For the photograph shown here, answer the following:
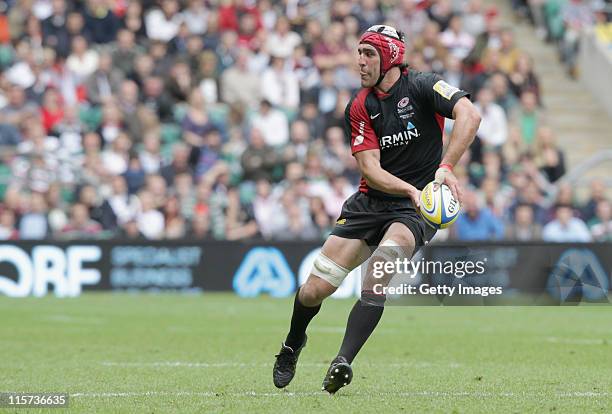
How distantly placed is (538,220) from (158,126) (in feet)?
21.4

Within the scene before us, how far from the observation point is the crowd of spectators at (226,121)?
19.6 meters

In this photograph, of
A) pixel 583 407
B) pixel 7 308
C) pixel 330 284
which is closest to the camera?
pixel 583 407

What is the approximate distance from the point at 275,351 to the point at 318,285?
11.2 ft

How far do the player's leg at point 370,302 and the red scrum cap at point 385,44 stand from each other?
1081 millimetres

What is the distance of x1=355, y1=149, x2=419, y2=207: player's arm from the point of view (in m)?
8.27

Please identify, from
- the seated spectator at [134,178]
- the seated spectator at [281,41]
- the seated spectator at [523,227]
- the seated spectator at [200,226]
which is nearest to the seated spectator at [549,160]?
the seated spectator at [523,227]

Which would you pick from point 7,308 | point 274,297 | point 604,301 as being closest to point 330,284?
point 604,301

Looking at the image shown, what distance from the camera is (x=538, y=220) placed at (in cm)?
1984

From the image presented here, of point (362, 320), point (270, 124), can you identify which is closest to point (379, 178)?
point (362, 320)

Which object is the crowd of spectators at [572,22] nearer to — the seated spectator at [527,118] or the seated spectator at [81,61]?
the seated spectator at [527,118]

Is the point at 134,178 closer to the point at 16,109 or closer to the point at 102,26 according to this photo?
the point at 16,109

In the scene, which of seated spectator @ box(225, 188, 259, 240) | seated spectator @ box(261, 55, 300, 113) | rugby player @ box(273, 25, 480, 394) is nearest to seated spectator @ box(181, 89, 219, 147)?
seated spectator @ box(261, 55, 300, 113)

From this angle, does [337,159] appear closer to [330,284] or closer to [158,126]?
[158,126]

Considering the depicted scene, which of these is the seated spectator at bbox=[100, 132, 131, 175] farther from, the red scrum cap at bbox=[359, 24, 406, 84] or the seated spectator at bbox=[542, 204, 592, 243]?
the red scrum cap at bbox=[359, 24, 406, 84]
